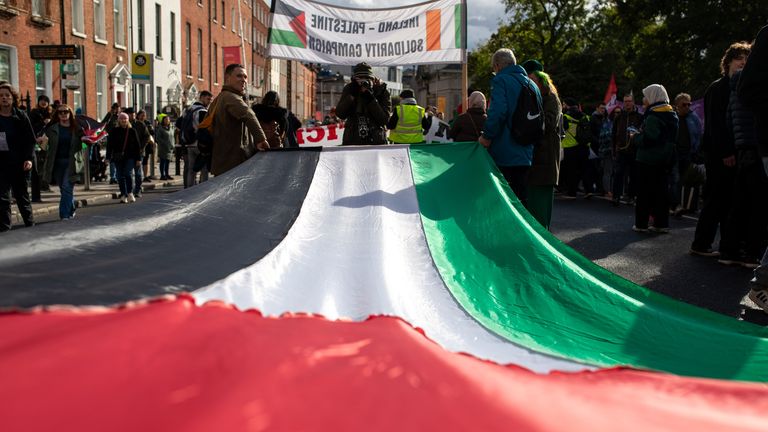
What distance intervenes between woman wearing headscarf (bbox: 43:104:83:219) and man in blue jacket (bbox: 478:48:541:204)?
7.62 meters

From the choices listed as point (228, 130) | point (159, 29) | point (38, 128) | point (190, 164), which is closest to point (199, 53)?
point (159, 29)

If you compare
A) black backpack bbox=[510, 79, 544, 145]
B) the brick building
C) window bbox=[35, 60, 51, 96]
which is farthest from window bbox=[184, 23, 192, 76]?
black backpack bbox=[510, 79, 544, 145]

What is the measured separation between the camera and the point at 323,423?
1.92 m

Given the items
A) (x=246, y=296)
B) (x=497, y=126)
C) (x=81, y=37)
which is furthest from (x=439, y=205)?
(x=81, y=37)

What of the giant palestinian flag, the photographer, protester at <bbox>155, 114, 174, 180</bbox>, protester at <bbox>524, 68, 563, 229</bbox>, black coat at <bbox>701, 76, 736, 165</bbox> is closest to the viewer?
the giant palestinian flag

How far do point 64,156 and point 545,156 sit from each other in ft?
26.4

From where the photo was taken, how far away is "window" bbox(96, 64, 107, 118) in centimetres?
2911

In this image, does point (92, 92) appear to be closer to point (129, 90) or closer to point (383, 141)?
point (129, 90)

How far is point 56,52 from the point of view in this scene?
56.3 feet

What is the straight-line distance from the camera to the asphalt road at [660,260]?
6.18 metres

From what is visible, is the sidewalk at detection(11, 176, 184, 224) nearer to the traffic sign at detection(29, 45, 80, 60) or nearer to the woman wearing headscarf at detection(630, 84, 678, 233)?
the traffic sign at detection(29, 45, 80, 60)

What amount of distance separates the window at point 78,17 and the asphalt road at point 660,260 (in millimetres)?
16591

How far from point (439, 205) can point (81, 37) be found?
25277 mm

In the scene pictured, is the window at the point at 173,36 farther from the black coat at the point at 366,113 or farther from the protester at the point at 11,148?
the black coat at the point at 366,113
